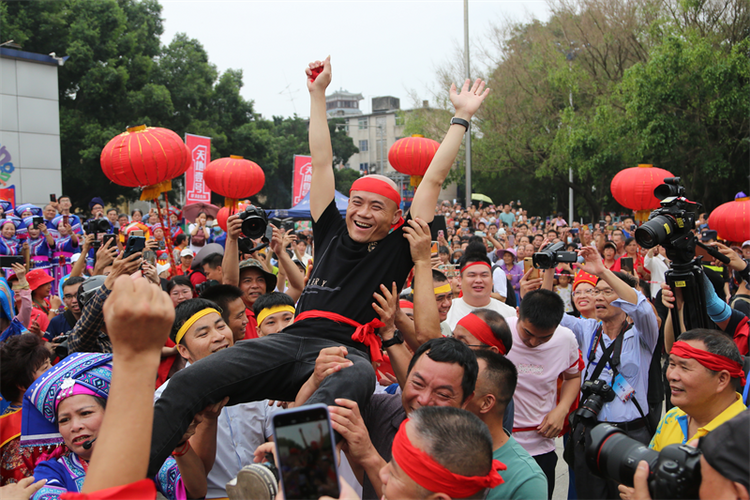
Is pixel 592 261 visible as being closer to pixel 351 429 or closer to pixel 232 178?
pixel 351 429

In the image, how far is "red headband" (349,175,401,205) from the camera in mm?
3188

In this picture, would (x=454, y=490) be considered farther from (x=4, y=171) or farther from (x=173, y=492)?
(x=4, y=171)

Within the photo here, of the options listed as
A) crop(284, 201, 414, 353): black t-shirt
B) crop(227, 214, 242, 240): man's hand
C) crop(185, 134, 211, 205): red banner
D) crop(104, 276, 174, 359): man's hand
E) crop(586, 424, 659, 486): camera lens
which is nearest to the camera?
crop(104, 276, 174, 359): man's hand

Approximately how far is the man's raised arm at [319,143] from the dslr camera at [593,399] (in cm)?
212

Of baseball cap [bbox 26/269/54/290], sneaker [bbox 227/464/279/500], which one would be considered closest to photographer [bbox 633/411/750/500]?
sneaker [bbox 227/464/279/500]

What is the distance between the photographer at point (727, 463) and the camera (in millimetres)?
1472

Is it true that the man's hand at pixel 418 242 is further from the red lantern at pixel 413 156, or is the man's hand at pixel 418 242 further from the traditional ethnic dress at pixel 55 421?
the red lantern at pixel 413 156

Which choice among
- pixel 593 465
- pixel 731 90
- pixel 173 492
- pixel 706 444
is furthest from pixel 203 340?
pixel 731 90

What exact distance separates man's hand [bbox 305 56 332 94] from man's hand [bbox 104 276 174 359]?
2.29m

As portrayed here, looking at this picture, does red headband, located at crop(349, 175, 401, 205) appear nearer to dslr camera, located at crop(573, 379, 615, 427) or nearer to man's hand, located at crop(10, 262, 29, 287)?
→ dslr camera, located at crop(573, 379, 615, 427)

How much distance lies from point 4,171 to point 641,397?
19658mm

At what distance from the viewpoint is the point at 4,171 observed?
1816cm

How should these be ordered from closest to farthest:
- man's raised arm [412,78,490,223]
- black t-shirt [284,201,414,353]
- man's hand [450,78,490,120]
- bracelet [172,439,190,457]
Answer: bracelet [172,439,190,457] < black t-shirt [284,201,414,353] < man's raised arm [412,78,490,223] < man's hand [450,78,490,120]

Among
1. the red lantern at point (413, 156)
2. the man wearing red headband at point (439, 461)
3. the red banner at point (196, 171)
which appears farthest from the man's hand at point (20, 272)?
the red banner at point (196, 171)
